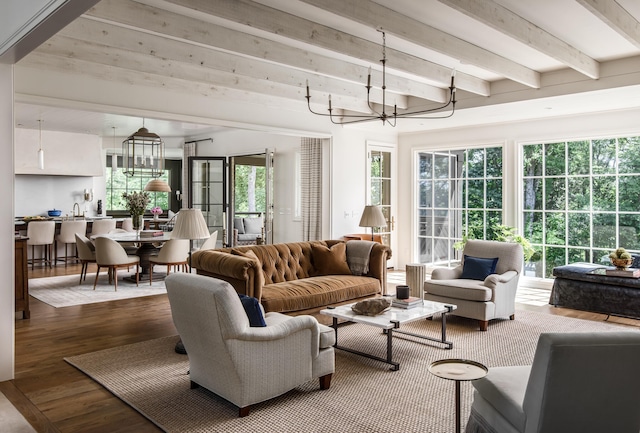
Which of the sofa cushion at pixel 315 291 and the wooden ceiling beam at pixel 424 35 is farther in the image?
the sofa cushion at pixel 315 291

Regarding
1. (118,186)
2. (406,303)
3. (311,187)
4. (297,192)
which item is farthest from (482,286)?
(118,186)

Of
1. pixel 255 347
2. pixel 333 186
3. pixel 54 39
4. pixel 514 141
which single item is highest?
pixel 54 39

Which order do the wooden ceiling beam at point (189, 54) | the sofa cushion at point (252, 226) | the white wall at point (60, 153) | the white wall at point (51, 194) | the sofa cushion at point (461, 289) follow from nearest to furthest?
1. the wooden ceiling beam at point (189, 54)
2. the sofa cushion at point (461, 289)
3. the white wall at point (60, 153)
4. the white wall at point (51, 194)
5. the sofa cushion at point (252, 226)

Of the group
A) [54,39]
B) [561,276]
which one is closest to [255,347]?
[54,39]

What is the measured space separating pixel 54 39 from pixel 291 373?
361 cm

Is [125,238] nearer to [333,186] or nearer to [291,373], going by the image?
[333,186]

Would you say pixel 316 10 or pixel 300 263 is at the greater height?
pixel 316 10

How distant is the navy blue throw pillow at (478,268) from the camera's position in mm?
5562

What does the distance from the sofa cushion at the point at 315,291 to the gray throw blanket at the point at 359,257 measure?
6.6 inches

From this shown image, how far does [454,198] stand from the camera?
8477 mm

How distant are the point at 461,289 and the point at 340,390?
227cm

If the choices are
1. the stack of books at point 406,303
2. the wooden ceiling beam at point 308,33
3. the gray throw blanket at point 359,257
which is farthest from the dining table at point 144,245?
the wooden ceiling beam at point 308,33

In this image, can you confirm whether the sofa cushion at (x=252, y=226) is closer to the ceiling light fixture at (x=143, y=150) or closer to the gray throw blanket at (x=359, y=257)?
the ceiling light fixture at (x=143, y=150)

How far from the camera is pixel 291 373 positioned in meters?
3.23
